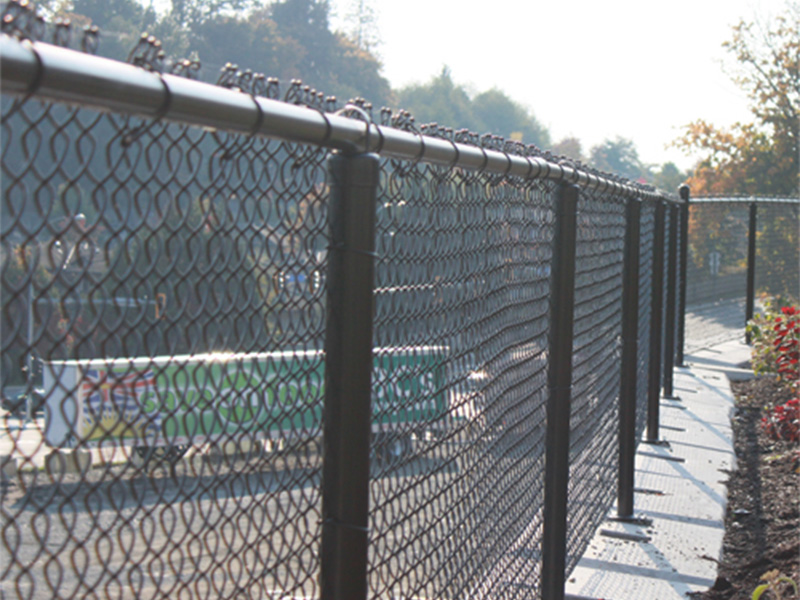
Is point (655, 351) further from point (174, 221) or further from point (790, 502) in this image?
point (174, 221)

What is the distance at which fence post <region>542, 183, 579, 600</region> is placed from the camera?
3678 millimetres

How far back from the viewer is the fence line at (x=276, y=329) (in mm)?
1321

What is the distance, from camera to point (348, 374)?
1.96 metres

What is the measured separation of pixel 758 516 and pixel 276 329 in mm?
5136

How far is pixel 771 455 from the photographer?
25.1 ft

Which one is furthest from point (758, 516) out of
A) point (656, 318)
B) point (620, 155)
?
point (620, 155)

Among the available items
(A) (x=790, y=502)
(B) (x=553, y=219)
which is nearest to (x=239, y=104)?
(B) (x=553, y=219)

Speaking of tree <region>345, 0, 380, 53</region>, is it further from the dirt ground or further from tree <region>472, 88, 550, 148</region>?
the dirt ground

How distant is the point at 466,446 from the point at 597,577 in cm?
213

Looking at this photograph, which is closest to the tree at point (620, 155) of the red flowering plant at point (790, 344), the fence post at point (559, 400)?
the red flowering plant at point (790, 344)

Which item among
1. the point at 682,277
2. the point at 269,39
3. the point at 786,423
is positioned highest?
the point at 269,39

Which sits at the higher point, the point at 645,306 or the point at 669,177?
the point at 669,177

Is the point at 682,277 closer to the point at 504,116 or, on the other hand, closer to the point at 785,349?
the point at 785,349

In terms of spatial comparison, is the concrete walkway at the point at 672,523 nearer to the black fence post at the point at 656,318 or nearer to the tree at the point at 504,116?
the black fence post at the point at 656,318
